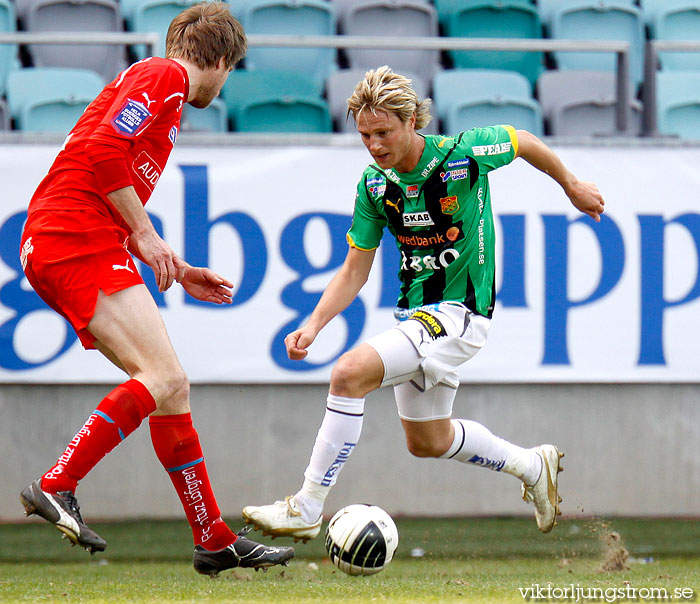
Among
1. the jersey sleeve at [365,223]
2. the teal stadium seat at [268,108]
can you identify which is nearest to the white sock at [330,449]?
the jersey sleeve at [365,223]

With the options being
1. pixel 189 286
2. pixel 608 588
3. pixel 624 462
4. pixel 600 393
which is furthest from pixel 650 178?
pixel 189 286

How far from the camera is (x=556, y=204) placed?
6.37 meters

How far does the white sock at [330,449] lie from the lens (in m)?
3.90

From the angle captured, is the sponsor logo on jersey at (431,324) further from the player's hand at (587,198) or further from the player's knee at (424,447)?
the player's hand at (587,198)

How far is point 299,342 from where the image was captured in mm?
4008

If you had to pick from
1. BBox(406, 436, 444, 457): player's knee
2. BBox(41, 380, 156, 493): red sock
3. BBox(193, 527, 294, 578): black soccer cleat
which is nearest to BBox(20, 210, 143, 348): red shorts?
BBox(41, 380, 156, 493): red sock

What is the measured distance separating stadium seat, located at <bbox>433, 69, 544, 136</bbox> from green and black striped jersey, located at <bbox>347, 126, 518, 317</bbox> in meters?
2.90

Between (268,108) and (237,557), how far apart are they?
3.99 metres

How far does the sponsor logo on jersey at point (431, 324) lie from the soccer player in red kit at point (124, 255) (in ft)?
3.14

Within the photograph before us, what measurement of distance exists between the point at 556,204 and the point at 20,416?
3.52m

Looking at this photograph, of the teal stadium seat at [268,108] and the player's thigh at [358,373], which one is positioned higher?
the teal stadium seat at [268,108]

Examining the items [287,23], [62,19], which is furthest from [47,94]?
[287,23]

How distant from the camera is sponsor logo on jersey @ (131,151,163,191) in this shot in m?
3.78

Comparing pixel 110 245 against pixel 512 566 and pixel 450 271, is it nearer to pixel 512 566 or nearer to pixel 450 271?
pixel 450 271
